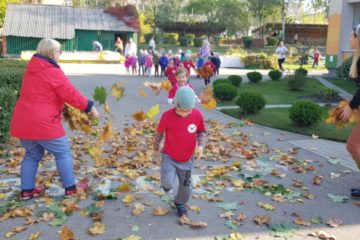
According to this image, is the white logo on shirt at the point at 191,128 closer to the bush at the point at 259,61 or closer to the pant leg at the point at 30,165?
the pant leg at the point at 30,165

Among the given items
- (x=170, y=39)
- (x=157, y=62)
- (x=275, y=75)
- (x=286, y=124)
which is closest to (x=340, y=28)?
(x=275, y=75)

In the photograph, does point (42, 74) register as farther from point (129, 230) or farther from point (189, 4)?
point (189, 4)

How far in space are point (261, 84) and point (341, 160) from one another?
42.1ft

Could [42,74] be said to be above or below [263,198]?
above

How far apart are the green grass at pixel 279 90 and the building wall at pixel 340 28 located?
208 cm

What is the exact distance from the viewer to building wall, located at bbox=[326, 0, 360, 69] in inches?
853

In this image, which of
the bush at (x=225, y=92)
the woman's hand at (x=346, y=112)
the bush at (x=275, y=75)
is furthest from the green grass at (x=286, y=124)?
the bush at (x=275, y=75)

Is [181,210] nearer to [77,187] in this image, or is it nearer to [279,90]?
[77,187]

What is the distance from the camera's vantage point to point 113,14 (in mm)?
42125

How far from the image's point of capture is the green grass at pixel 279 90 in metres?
15.3

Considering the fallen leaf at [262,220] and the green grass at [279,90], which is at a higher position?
the green grass at [279,90]

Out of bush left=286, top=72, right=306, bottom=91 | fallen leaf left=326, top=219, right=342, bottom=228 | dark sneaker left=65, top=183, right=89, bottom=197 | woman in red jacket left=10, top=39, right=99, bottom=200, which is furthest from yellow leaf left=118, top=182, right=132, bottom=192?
bush left=286, top=72, right=306, bottom=91

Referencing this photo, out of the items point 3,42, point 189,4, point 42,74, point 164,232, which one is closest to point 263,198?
point 164,232

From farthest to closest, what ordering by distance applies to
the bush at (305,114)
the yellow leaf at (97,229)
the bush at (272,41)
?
the bush at (272,41) < the bush at (305,114) < the yellow leaf at (97,229)
